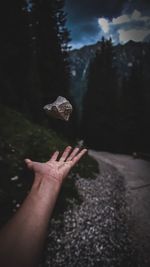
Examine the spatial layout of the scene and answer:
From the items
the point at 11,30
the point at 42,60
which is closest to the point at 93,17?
the point at 11,30

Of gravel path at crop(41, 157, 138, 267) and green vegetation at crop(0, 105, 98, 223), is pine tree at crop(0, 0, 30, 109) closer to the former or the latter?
green vegetation at crop(0, 105, 98, 223)

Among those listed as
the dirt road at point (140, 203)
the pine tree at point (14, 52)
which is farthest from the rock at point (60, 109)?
the pine tree at point (14, 52)

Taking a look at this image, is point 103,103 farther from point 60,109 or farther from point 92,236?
point 60,109

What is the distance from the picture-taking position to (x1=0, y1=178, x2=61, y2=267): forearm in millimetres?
934

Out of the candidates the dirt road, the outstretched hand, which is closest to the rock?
the outstretched hand

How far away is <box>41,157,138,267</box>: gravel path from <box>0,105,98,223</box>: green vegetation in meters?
0.48

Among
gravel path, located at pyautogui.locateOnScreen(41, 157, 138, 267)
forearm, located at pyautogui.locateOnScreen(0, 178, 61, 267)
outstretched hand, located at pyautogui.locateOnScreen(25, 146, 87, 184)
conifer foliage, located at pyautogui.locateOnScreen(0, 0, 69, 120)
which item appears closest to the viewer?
forearm, located at pyautogui.locateOnScreen(0, 178, 61, 267)

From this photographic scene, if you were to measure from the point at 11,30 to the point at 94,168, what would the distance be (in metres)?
9.61

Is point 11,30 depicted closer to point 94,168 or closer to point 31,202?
point 94,168

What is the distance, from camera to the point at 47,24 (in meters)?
11.3

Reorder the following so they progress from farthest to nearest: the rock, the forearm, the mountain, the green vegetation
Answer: the mountain → the green vegetation → the rock → the forearm

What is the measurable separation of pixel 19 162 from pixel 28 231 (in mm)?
4441

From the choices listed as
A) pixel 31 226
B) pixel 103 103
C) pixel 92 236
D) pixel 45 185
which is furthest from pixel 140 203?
pixel 103 103

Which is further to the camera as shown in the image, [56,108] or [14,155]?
[14,155]
